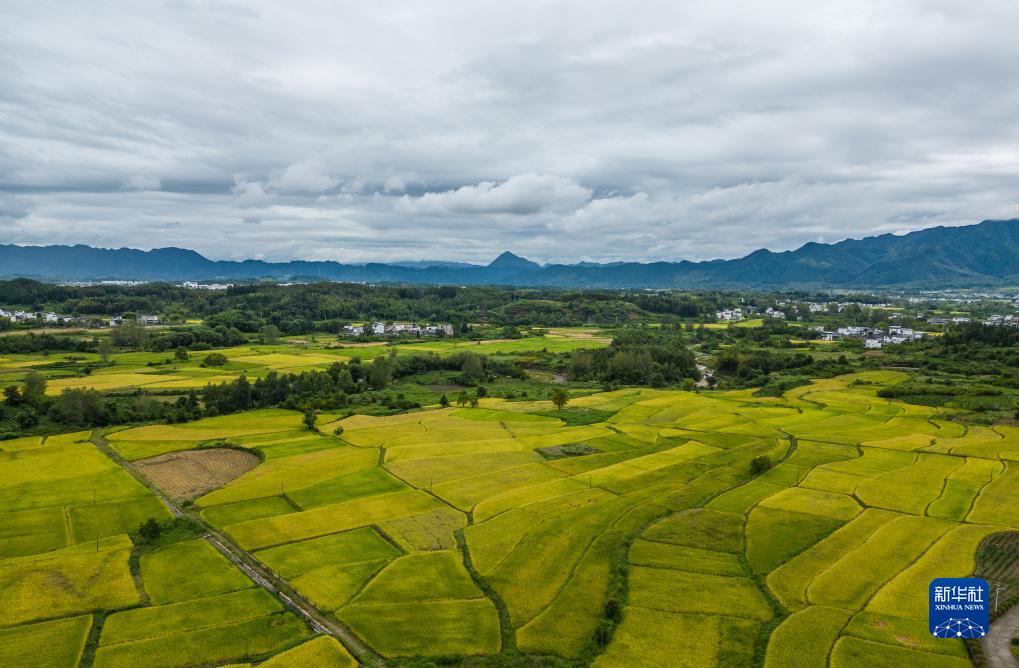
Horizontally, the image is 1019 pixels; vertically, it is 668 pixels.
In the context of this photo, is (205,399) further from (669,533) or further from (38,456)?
(669,533)

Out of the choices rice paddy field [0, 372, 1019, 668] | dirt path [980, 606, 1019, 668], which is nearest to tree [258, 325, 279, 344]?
rice paddy field [0, 372, 1019, 668]

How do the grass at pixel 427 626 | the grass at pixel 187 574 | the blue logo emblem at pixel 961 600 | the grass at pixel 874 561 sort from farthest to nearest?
the grass at pixel 187 574, the grass at pixel 874 561, the grass at pixel 427 626, the blue logo emblem at pixel 961 600

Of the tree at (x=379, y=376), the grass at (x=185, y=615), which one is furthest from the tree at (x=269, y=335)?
the grass at (x=185, y=615)

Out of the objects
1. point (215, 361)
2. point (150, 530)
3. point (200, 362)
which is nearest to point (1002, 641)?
point (150, 530)

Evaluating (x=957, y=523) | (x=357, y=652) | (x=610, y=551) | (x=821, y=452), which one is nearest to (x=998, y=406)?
(x=821, y=452)

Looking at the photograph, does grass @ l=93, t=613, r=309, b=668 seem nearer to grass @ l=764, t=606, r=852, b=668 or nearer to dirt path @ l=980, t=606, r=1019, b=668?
grass @ l=764, t=606, r=852, b=668

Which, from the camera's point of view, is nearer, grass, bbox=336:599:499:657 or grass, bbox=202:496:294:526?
grass, bbox=336:599:499:657

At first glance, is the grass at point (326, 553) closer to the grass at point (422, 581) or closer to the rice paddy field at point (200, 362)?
the grass at point (422, 581)
